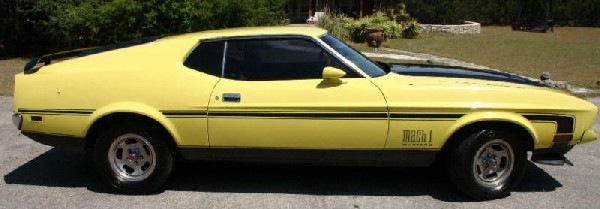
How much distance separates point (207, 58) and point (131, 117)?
0.80 meters

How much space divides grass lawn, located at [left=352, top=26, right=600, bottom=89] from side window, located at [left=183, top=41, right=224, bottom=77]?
8.89 meters

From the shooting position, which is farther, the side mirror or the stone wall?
the stone wall

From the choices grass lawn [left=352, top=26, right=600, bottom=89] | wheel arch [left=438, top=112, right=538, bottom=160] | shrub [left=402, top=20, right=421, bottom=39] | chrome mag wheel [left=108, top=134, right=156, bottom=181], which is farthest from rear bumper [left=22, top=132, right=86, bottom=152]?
shrub [left=402, top=20, right=421, bottom=39]

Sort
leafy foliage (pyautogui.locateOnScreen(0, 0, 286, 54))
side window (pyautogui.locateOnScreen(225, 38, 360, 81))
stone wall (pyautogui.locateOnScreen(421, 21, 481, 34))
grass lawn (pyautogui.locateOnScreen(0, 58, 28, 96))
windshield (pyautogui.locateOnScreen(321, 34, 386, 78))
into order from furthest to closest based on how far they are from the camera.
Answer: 1. stone wall (pyautogui.locateOnScreen(421, 21, 481, 34))
2. leafy foliage (pyautogui.locateOnScreen(0, 0, 286, 54))
3. grass lawn (pyautogui.locateOnScreen(0, 58, 28, 96))
4. windshield (pyautogui.locateOnScreen(321, 34, 386, 78))
5. side window (pyautogui.locateOnScreen(225, 38, 360, 81))

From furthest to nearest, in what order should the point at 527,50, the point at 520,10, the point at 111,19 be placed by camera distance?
the point at 520,10, the point at 527,50, the point at 111,19

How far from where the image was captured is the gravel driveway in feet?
14.4

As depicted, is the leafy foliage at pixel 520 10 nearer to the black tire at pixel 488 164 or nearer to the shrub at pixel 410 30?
the shrub at pixel 410 30

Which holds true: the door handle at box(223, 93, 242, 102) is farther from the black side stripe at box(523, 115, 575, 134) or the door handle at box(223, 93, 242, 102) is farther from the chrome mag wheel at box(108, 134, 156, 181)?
the black side stripe at box(523, 115, 575, 134)

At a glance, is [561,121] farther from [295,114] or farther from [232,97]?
[232,97]

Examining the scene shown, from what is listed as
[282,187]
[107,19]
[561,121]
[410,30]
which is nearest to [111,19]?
[107,19]

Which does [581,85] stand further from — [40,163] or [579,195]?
→ [40,163]

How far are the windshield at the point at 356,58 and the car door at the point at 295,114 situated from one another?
0.53ft

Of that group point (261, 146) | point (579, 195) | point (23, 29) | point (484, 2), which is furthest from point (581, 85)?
point (484, 2)

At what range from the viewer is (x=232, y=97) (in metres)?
4.31
